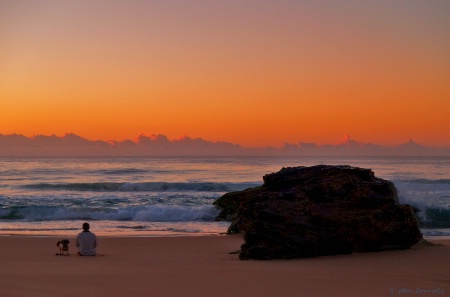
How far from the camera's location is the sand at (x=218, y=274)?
8094mm

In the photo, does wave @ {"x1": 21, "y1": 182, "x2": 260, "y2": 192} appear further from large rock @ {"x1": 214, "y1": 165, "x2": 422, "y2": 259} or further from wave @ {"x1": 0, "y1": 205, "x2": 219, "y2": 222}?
large rock @ {"x1": 214, "y1": 165, "x2": 422, "y2": 259}

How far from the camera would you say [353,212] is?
39.2ft

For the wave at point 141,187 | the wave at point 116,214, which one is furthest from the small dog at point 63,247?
the wave at point 141,187

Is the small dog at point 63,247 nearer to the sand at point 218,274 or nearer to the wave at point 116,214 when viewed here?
the sand at point 218,274

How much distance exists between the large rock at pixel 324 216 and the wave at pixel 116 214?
1304 centimetres

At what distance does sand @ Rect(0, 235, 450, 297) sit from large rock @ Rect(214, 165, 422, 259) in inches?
12.0

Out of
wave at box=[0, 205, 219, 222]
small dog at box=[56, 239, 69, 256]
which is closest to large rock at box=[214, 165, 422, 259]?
small dog at box=[56, 239, 69, 256]

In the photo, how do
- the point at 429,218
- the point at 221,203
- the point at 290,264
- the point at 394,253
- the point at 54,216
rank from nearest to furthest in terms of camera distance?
the point at 290,264, the point at 394,253, the point at 221,203, the point at 429,218, the point at 54,216

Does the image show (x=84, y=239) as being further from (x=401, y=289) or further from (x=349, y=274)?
(x=401, y=289)

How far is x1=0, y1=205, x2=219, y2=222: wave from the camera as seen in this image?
25.4 m

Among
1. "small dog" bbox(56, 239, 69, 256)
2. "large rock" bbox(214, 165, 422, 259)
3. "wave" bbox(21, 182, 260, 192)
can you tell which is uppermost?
"large rock" bbox(214, 165, 422, 259)

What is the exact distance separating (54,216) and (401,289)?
2040cm

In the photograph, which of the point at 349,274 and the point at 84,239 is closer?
the point at 349,274

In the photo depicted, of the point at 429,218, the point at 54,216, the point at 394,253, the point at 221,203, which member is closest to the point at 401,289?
the point at 394,253
